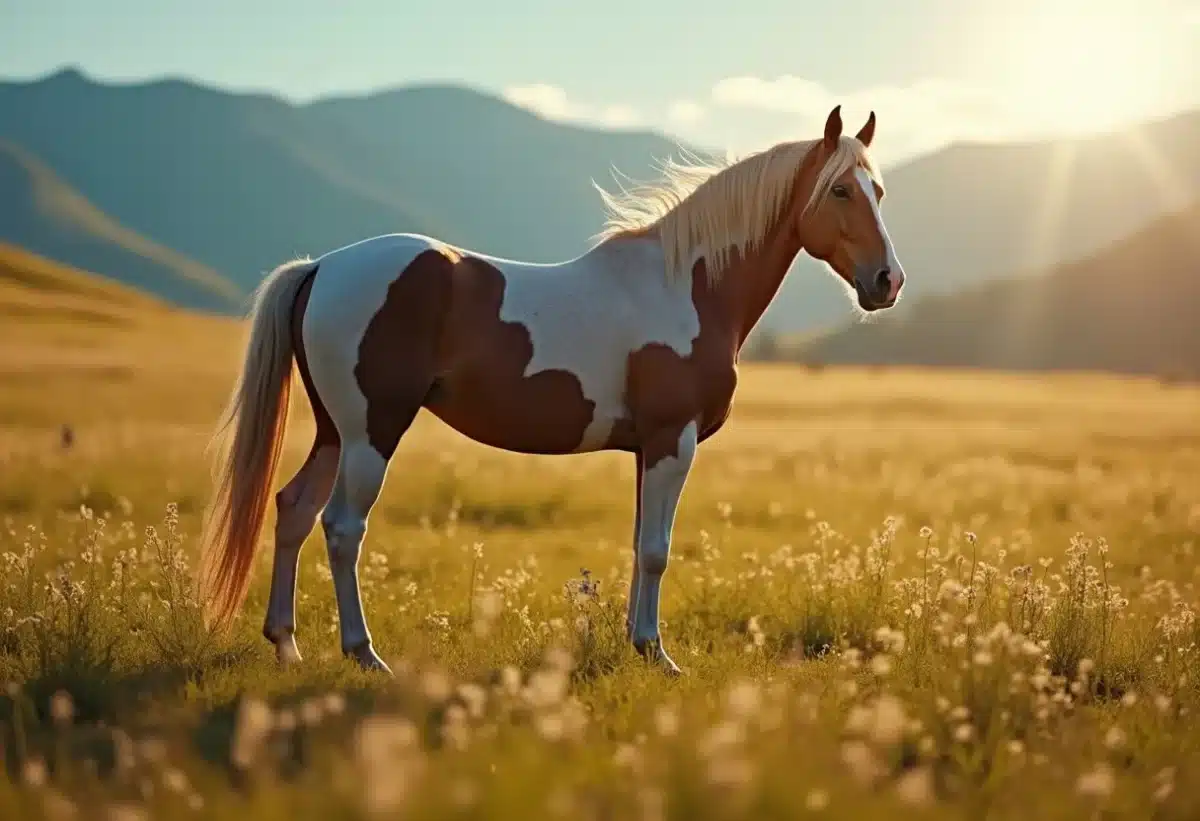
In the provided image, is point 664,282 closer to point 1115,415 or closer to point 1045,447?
point 1045,447

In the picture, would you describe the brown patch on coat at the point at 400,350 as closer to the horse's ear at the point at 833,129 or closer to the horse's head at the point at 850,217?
the horse's head at the point at 850,217

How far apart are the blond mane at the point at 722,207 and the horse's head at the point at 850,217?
0.19 feet

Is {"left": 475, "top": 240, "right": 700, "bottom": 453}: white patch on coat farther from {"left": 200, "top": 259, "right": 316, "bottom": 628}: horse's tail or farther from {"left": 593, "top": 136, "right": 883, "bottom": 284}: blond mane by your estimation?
{"left": 200, "top": 259, "right": 316, "bottom": 628}: horse's tail

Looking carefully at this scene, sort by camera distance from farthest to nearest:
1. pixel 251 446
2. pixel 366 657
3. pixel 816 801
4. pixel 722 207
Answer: pixel 722 207 → pixel 251 446 → pixel 366 657 → pixel 816 801

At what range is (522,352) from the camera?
19.4 ft

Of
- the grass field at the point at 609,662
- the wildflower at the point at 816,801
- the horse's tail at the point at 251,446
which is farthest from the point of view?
the horse's tail at the point at 251,446

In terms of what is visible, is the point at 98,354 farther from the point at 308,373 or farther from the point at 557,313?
the point at 557,313

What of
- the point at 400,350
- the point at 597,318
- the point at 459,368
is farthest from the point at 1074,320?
the point at 400,350

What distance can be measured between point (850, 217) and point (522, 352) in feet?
7.03

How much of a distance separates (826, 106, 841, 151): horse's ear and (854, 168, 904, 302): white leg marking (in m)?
0.22

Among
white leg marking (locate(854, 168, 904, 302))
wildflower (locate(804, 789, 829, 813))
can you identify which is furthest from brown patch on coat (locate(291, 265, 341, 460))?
wildflower (locate(804, 789, 829, 813))

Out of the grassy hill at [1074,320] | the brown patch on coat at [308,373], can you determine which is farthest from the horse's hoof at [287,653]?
the grassy hill at [1074,320]

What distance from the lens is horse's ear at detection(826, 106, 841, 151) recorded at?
6.07 metres

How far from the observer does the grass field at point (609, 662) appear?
2.86 metres
